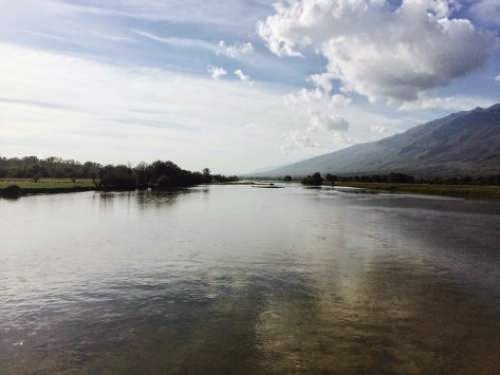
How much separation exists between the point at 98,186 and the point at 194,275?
117313mm

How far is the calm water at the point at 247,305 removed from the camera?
426 inches

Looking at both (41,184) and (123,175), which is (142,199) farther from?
(123,175)

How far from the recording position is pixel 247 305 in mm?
15234

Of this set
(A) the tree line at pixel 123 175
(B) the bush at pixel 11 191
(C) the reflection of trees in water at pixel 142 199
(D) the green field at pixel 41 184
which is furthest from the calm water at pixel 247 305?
(A) the tree line at pixel 123 175

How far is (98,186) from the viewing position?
125 meters

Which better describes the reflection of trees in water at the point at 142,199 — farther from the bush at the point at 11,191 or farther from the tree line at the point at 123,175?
the tree line at the point at 123,175

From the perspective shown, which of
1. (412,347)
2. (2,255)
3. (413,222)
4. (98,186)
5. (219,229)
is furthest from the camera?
(98,186)

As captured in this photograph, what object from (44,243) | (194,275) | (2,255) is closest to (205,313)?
(194,275)

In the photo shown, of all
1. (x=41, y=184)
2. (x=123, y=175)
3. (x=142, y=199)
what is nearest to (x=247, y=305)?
(x=142, y=199)

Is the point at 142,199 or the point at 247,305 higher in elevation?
the point at 142,199

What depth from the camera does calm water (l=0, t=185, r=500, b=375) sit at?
1082cm

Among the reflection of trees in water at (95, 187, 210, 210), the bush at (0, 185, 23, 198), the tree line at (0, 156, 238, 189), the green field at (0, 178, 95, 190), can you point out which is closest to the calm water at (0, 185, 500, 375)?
the reflection of trees in water at (95, 187, 210, 210)

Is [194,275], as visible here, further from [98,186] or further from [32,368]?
[98,186]

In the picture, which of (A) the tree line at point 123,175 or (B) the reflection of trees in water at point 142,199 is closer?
(B) the reflection of trees in water at point 142,199
